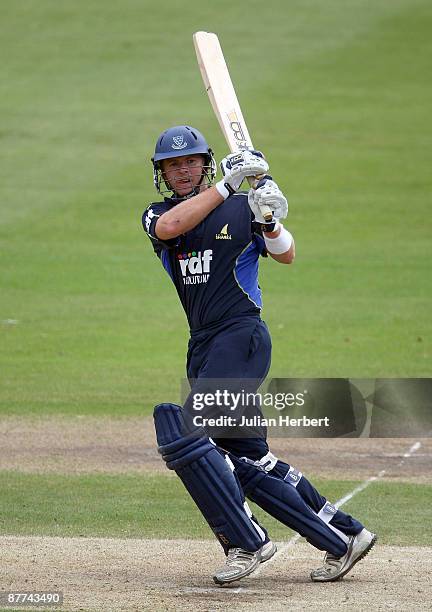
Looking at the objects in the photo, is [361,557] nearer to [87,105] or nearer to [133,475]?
[133,475]

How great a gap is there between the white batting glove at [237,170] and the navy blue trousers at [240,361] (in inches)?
23.5

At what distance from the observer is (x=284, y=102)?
24.1 meters

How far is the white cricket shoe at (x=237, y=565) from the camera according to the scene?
5402mm

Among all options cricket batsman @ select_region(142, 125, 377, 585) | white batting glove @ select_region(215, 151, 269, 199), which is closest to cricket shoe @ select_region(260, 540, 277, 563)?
cricket batsman @ select_region(142, 125, 377, 585)

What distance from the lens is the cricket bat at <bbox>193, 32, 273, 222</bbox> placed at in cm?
590

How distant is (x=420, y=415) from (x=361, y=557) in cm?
469

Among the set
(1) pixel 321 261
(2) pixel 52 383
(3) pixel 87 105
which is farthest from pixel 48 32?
(2) pixel 52 383

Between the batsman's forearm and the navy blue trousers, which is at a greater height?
the batsman's forearm

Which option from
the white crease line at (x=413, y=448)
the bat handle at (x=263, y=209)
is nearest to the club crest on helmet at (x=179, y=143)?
the bat handle at (x=263, y=209)

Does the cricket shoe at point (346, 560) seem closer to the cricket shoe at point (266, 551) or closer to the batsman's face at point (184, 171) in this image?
the cricket shoe at point (266, 551)

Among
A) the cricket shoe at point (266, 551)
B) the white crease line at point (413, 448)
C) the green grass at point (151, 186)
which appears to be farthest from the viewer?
the green grass at point (151, 186)

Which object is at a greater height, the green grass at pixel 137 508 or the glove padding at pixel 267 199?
the glove padding at pixel 267 199

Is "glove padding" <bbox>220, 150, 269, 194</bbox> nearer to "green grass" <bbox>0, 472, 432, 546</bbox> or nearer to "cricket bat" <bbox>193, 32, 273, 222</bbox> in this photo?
"cricket bat" <bbox>193, 32, 273, 222</bbox>

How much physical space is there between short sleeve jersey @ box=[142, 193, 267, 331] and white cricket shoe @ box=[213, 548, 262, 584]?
979mm
